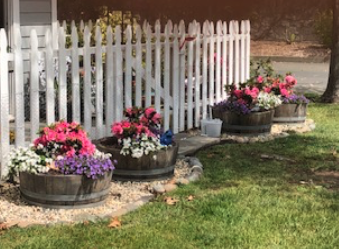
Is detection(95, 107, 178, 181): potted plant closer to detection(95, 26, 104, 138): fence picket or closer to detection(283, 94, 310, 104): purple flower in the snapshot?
detection(95, 26, 104, 138): fence picket

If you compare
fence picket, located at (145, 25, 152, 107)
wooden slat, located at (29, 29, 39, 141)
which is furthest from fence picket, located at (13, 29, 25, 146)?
fence picket, located at (145, 25, 152, 107)

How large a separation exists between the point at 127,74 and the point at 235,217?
305 cm

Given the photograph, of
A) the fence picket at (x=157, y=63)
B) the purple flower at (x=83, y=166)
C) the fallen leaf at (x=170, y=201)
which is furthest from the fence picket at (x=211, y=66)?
the purple flower at (x=83, y=166)

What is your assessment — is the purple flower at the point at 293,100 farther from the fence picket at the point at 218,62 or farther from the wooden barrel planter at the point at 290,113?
the fence picket at the point at 218,62

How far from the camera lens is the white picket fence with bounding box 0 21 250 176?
623cm

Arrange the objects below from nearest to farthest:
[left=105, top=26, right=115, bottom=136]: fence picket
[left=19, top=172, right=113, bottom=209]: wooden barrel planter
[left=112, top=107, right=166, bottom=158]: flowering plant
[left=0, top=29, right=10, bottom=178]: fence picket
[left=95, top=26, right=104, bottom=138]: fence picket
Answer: [left=19, top=172, right=113, bottom=209]: wooden barrel planter, [left=0, top=29, right=10, bottom=178]: fence picket, [left=112, top=107, right=166, bottom=158]: flowering plant, [left=95, top=26, right=104, bottom=138]: fence picket, [left=105, top=26, right=115, bottom=136]: fence picket

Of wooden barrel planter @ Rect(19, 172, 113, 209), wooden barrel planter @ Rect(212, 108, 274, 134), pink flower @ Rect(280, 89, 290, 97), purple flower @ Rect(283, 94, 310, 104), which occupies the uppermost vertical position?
pink flower @ Rect(280, 89, 290, 97)

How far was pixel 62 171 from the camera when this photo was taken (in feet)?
17.3

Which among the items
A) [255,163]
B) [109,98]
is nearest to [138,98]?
[109,98]

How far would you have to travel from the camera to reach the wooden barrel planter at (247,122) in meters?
8.73

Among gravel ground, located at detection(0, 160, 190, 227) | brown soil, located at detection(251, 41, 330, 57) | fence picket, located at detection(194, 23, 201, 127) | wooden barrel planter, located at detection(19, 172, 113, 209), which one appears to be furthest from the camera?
brown soil, located at detection(251, 41, 330, 57)

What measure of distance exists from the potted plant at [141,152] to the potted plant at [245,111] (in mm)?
2570

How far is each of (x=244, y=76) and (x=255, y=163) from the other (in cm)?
395

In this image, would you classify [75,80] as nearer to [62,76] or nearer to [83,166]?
[62,76]
